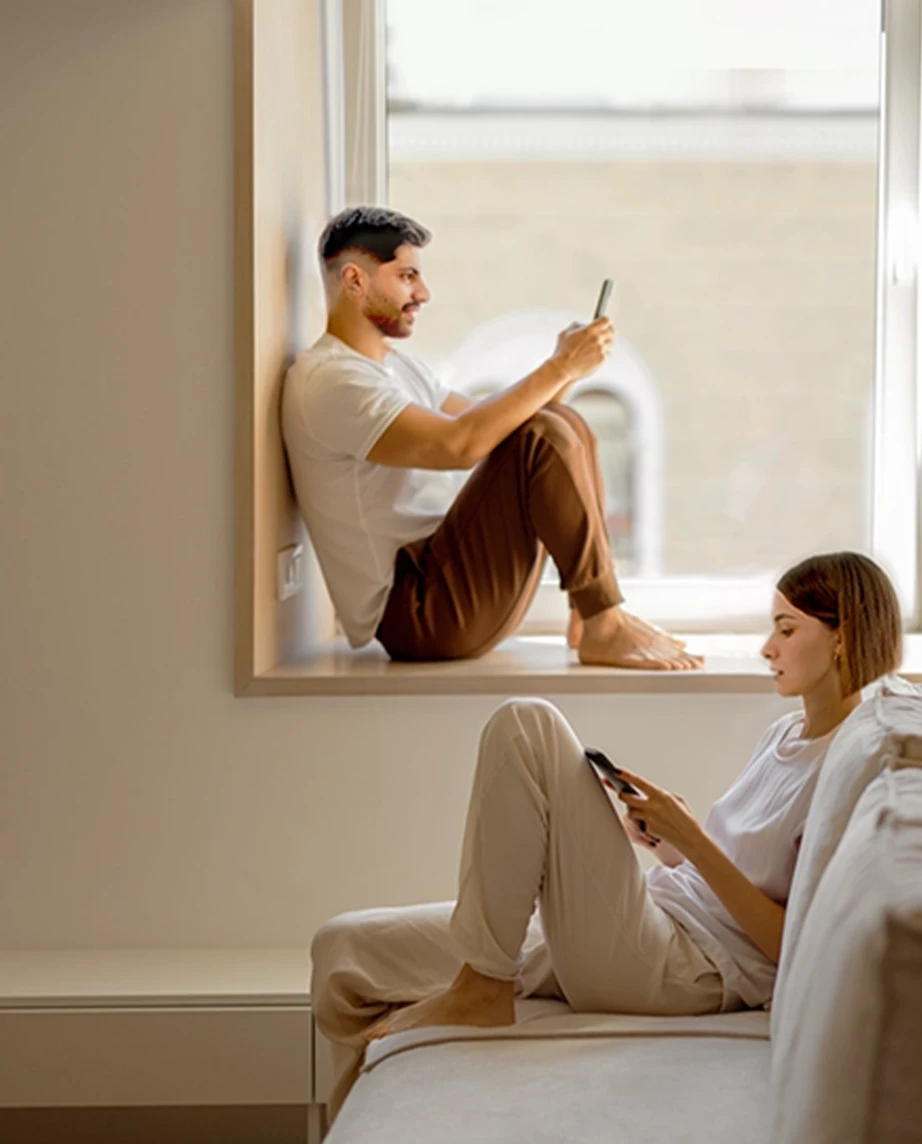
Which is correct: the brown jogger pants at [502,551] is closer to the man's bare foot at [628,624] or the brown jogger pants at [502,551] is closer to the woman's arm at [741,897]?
the man's bare foot at [628,624]

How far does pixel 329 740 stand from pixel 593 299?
1.07 metres

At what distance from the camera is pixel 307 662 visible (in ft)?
8.41

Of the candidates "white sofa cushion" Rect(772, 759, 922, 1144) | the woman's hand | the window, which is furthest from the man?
"white sofa cushion" Rect(772, 759, 922, 1144)

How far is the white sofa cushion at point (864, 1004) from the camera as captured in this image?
0.93m

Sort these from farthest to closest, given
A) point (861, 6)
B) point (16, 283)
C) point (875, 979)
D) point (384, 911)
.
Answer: point (861, 6)
point (16, 283)
point (384, 911)
point (875, 979)

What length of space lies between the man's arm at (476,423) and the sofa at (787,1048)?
0.93 meters

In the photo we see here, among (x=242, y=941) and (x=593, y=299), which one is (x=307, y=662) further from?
(x=593, y=299)

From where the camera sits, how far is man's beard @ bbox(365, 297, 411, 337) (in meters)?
2.60

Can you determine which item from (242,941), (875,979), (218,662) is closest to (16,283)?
(218,662)

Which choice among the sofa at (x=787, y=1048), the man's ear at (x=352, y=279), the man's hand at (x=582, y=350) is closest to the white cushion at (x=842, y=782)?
the sofa at (x=787, y=1048)

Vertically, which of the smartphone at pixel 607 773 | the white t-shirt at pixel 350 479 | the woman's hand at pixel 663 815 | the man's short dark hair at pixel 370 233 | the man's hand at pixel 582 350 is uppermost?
the man's short dark hair at pixel 370 233

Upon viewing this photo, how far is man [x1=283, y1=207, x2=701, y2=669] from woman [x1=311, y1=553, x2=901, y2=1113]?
658 millimetres

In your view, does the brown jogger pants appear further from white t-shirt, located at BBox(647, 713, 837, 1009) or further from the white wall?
white t-shirt, located at BBox(647, 713, 837, 1009)

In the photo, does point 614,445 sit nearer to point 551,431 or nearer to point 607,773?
point 551,431
